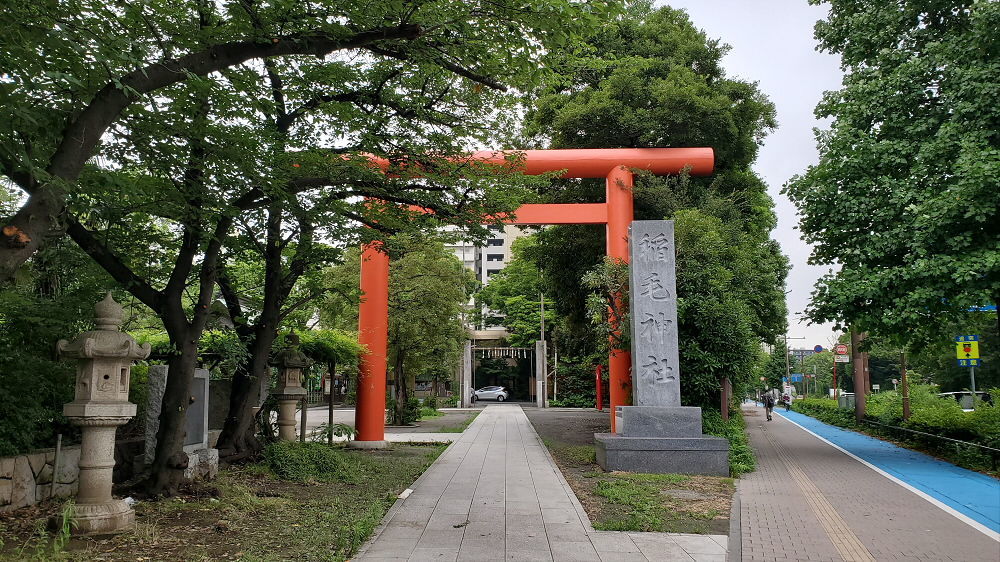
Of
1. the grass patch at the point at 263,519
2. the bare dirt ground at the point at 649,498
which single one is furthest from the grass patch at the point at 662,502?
the grass patch at the point at 263,519

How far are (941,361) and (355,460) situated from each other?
2957 cm

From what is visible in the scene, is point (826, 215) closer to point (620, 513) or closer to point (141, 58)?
point (620, 513)

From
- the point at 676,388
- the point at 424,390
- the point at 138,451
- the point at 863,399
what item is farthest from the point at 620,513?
the point at 424,390

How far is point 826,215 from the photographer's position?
45.4 ft

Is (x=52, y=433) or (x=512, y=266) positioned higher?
(x=512, y=266)

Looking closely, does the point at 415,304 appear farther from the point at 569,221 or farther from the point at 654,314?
the point at 654,314

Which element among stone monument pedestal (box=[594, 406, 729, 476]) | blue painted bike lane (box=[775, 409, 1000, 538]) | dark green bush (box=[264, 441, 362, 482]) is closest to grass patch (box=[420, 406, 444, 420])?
blue painted bike lane (box=[775, 409, 1000, 538])

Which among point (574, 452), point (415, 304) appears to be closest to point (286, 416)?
point (574, 452)

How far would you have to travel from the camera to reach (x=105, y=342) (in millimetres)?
6789

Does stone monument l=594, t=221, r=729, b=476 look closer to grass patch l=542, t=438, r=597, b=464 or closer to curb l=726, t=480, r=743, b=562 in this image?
grass patch l=542, t=438, r=597, b=464

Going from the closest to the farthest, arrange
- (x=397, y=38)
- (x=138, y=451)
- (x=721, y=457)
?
(x=397, y=38) → (x=138, y=451) → (x=721, y=457)

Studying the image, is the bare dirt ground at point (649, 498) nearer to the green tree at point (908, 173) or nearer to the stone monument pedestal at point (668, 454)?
the stone monument pedestal at point (668, 454)

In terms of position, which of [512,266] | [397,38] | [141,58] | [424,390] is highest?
[512,266]

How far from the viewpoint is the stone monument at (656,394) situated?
11.6 meters
